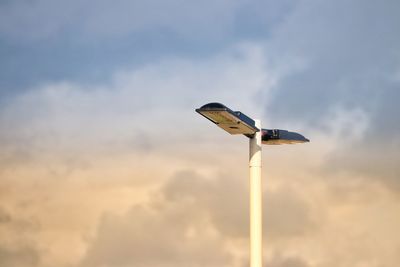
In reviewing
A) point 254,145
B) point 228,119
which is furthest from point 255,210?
point 228,119

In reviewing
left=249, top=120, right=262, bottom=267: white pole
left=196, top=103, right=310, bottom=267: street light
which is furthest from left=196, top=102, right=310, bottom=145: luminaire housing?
left=249, top=120, right=262, bottom=267: white pole

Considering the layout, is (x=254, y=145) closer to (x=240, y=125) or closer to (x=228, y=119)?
(x=240, y=125)

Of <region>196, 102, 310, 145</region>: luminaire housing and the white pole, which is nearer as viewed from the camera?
<region>196, 102, 310, 145</region>: luminaire housing

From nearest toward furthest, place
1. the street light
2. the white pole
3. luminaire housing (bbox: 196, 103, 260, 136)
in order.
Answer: luminaire housing (bbox: 196, 103, 260, 136) → the street light → the white pole

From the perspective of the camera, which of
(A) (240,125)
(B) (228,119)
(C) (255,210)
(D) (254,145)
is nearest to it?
(B) (228,119)

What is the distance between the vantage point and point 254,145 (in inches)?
2106

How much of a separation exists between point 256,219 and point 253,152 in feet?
13.3

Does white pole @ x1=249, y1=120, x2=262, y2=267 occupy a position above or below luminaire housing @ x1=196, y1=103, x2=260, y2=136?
below

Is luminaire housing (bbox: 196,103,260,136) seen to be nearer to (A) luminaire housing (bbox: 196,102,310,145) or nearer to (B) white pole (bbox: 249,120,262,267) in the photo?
(A) luminaire housing (bbox: 196,102,310,145)

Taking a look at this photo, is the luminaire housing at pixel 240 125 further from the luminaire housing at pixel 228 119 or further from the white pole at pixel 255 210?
the white pole at pixel 255 210

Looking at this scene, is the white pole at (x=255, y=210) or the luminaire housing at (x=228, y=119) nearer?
the luminaire housing at (x=228, y=119)

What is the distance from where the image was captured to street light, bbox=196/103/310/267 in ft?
164

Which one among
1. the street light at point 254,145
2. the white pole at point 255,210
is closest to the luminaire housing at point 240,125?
the street light at point 254,145

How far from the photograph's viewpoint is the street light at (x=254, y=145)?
5000cm
